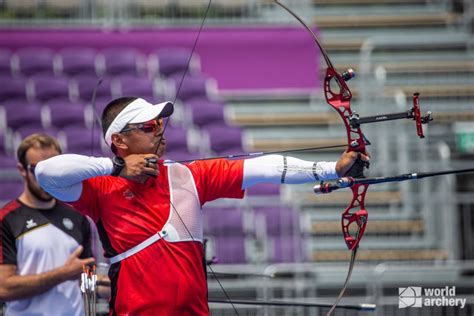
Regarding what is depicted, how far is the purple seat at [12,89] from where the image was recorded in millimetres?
12094

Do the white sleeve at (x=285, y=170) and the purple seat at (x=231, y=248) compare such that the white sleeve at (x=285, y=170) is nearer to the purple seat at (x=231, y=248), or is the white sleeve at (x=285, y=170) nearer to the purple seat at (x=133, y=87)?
the purple seat at (x=231, y=248)

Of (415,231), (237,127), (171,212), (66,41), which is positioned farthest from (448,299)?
(66,41)

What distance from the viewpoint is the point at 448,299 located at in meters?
5.39

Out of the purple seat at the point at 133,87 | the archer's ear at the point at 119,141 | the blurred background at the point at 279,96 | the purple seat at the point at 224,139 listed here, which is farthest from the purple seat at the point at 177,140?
the archer's ear at the point at 119,141

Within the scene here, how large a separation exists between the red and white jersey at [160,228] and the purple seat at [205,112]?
779 cm

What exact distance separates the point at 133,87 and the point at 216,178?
797 cm

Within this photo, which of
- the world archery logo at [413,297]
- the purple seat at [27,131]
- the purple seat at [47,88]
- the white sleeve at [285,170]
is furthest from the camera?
the purple seat at [47,88]

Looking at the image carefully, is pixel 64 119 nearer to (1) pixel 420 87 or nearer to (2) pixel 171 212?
(1) pixel 420 87

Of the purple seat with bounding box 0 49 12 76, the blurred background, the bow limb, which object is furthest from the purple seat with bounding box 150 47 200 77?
the bow limb

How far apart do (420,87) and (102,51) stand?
13.1 feet

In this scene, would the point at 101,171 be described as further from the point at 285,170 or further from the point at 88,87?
the point at 88,87

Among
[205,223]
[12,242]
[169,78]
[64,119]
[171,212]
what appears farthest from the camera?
[169,78]

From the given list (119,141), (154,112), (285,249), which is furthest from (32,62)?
(154,112)

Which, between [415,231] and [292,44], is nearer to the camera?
[415,231]
